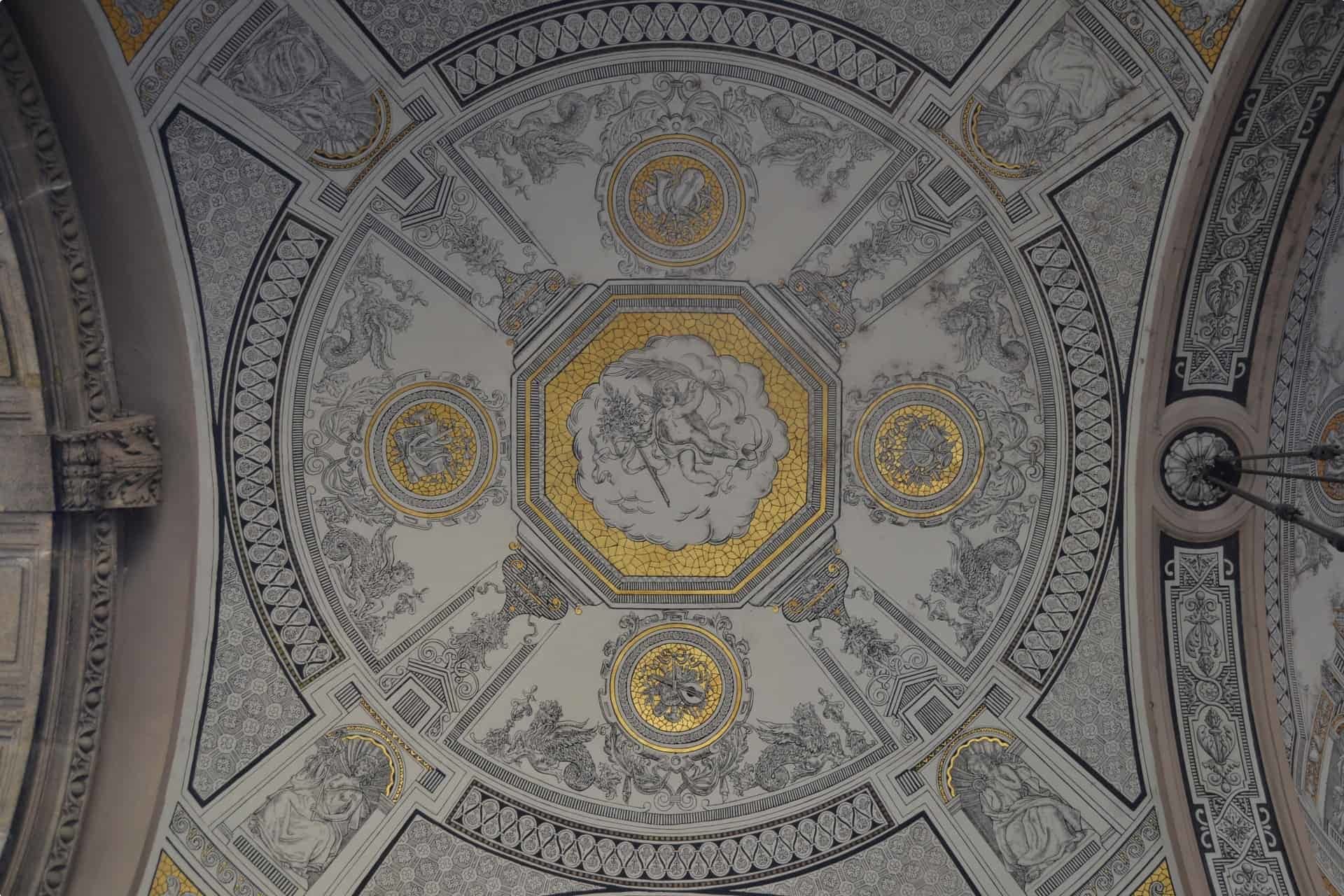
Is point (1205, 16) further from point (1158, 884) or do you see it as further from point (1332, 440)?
point (1158, 884)

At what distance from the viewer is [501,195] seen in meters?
7.65

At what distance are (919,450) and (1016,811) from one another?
2987 mm

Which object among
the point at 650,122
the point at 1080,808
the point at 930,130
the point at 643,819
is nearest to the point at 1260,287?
the point at 930,130

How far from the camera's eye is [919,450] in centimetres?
798

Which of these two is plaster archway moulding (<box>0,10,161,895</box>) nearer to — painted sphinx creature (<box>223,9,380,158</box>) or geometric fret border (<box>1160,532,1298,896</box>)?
painted sphinx creature (<box>223,9,380,158</box>)

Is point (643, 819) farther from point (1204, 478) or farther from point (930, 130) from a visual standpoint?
point (930, 130)

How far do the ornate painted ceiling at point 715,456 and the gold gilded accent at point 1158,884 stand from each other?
0.07 meters

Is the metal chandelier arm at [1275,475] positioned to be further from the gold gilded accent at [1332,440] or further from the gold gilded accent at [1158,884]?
the gold gilded accent at [1158,884]

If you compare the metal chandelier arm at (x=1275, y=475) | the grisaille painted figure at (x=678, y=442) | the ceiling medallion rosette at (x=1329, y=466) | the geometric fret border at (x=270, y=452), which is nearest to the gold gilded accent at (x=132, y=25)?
the geometric fret border at (x=270, y=452)

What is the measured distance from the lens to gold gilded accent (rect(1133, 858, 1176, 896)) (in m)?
7.64

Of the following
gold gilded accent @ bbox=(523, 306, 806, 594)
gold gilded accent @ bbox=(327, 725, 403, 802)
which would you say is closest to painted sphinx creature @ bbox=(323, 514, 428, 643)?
gold gilded accent @ bbox=(327, 725, 403, 802)

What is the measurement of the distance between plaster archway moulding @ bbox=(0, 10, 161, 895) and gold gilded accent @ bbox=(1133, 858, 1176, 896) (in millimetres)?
8090

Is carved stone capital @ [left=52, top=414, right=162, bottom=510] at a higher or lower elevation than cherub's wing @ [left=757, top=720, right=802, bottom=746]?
higher

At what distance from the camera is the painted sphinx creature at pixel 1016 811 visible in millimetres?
7797
